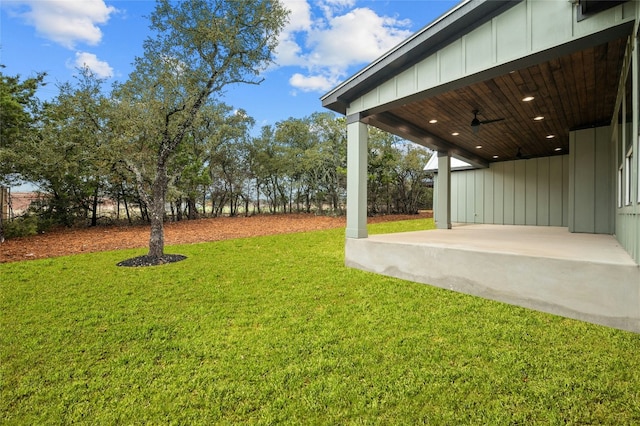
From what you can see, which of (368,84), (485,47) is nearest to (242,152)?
(368,84)

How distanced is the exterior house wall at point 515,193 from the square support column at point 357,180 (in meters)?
7.37

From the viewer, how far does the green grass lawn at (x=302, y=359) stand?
181 cm

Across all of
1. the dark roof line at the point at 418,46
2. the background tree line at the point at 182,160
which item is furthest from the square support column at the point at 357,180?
the background tree line at the point at 182,160

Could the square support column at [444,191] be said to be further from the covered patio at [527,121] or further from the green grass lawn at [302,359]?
the green grass lawn at [302,359]

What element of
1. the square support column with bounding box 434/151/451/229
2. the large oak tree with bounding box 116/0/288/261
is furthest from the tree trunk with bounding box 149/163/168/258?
the square support column with bounding box 434/151/451/229

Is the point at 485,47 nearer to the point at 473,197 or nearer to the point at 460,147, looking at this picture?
the point at 460,147

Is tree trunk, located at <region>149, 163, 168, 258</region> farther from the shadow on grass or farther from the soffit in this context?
the soffit

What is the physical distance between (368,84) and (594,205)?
18.9ft

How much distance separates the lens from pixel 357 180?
525 cm

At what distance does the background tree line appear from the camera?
20.2 ft

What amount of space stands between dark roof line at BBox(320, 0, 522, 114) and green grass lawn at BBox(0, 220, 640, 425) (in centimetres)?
339

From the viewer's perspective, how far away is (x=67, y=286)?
4.46 metres

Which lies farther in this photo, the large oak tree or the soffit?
the large oak tree

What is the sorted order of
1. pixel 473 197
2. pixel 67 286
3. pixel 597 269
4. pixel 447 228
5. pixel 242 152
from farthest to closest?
pixel 242 152, pixel 473 197, pixel 447 228, pixel 67 286, pixel 597 269
